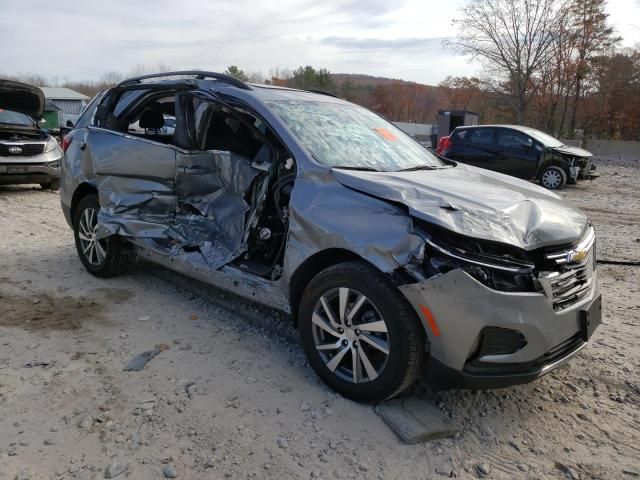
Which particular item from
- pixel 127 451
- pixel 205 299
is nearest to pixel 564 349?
pixel 127 451

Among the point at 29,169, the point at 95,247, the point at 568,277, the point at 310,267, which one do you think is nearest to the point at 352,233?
the point at 310,267

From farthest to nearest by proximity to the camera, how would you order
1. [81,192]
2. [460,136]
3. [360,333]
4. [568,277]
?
[460,136], [81,192], [360,333], [568,277]

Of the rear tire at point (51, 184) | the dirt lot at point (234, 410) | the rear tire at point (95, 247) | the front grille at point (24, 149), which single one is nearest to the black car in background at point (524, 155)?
the dirt lot at point (234, 410)

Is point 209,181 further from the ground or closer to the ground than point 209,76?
closer to the ground

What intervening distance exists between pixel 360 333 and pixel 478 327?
2.21 ft

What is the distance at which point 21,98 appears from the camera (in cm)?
1152

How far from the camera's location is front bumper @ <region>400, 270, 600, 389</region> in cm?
247

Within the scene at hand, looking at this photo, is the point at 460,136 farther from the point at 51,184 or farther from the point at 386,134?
the point at 386,134

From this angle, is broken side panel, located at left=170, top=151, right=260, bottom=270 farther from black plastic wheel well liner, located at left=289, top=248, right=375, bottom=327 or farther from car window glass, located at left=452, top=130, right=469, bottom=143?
car window glass, located at left=452, top=130, right=469, bottom=143

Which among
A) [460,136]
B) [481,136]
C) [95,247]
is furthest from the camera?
[460,136]

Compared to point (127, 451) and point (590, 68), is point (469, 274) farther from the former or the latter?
Answer: point (590, 68)

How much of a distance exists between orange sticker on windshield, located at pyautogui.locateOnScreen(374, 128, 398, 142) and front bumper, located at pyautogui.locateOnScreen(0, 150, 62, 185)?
317 inches

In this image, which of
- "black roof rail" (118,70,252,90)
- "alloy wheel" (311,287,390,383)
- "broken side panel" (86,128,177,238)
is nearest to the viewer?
"alloy wheel" (311,287,390,383)

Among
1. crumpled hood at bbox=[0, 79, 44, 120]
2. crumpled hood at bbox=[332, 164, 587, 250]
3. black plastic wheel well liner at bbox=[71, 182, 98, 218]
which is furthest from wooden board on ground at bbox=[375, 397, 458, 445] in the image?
crumpled hood at bbox=[0, 79, 44, 120]
